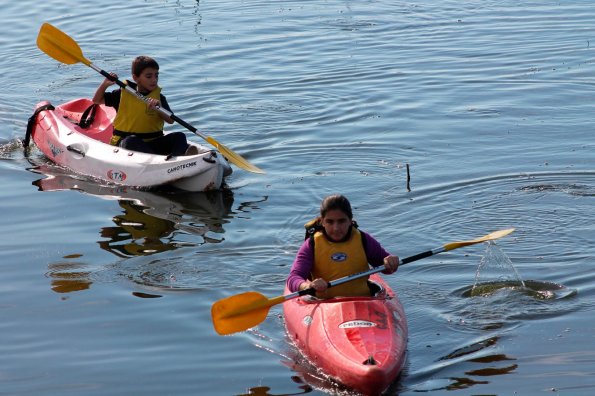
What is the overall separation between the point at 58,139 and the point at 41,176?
0.54 meters

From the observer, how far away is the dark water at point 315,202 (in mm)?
7801

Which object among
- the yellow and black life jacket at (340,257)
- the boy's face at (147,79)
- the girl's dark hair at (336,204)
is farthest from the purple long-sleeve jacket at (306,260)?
the boy's face at (147,79)

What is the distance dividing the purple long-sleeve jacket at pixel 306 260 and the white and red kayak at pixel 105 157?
392 cm

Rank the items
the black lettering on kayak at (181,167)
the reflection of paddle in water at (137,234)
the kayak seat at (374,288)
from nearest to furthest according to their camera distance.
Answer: the kayak seat at (374,288)
the reflection of paddle in water at (137,234)
the black lettering on kayak at (181,167)

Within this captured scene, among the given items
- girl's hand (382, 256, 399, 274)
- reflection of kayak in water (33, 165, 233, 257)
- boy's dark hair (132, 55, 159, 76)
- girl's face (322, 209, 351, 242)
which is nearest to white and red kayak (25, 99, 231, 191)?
reflection of kayak in water (33, 165, 233, 257)

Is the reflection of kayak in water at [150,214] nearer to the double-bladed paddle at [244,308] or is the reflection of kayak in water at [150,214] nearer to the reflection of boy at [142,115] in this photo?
the reflection of boy at [142,115]

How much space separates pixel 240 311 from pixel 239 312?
11 mm

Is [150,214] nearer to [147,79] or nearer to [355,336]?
[147,79]

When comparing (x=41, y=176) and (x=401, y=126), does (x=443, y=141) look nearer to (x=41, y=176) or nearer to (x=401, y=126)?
(x=401, y=126)

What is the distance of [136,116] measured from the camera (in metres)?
12.2

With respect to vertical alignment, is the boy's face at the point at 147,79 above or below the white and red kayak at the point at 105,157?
above

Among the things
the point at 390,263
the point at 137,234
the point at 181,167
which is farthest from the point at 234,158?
the point at 390,263

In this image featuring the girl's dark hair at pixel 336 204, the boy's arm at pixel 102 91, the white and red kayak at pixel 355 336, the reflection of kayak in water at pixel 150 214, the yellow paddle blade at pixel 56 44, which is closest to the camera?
the white and red kayak at pixel 355 336

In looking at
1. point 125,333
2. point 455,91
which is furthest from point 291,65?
point 125,333
